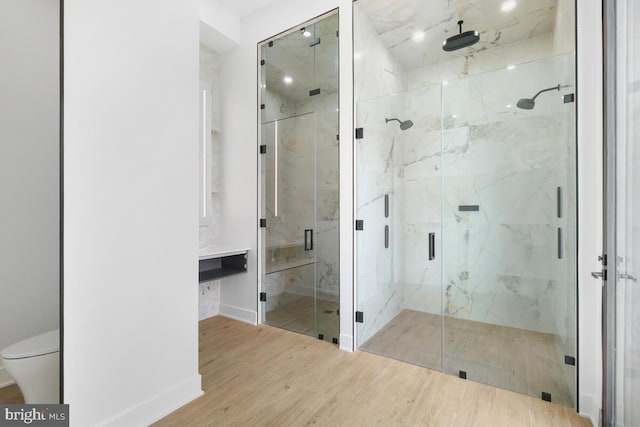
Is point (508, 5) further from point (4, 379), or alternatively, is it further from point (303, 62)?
point (4, 379)

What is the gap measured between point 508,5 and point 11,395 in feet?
17.7

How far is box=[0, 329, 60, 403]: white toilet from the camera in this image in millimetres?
1612

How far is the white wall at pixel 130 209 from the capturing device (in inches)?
61.4

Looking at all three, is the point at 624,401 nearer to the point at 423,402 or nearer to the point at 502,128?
the point at 423,402

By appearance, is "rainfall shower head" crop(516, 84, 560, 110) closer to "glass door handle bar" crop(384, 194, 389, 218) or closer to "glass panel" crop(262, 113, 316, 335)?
"glass door handle bar" crop(384, 194, 389, 218)

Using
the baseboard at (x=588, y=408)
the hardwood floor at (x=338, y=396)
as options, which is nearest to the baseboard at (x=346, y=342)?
the hardwood floor at (x=338, y=396)

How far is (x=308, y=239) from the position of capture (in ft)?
10.7

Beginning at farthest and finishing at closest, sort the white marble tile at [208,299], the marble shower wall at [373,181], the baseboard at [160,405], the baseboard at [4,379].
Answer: the white marble tile at [208,299] < the marble shower wall at [373,181] < the baseboard at [4,379] < the baseboard at [160,405]

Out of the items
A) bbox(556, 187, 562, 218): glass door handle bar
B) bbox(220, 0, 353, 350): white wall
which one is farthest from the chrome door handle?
bbox(220, 0, 353, 350): white wall

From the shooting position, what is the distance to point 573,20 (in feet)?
6.79

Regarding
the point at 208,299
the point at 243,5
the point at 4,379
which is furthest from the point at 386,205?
the point at 4,379

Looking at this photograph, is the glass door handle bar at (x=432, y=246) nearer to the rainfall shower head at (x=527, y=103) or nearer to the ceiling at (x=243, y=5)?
the rainfall shower head at (x=527, y=103)

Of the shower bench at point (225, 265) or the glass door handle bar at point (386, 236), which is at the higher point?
the glass door handle bar at point (386, 236)

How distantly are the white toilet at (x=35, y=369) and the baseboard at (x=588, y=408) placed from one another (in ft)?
10.3
